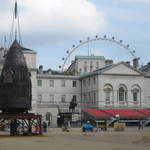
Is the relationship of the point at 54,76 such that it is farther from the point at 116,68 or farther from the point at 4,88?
the point at 4,88

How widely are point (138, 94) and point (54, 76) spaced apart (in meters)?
17.2

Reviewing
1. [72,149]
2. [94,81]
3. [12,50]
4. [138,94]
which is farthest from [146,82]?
[72,149]

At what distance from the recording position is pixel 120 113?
8188cm

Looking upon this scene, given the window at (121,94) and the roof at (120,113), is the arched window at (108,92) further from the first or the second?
the roof at (120,113)

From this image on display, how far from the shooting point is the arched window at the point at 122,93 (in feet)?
288

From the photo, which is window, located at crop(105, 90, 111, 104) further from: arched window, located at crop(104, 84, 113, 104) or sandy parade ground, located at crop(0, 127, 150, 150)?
sandy parade ground, located at crop(0, 127, 150, 150)

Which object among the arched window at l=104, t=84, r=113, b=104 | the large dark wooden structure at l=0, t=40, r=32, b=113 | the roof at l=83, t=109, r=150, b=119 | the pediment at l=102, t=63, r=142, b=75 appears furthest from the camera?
the pediment at l=102, t=63, r=142, b=75

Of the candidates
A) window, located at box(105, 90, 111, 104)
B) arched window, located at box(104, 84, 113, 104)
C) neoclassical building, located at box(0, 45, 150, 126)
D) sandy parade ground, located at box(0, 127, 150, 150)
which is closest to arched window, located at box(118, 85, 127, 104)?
neoclassical building, located at box(0, 45, 150, 126)

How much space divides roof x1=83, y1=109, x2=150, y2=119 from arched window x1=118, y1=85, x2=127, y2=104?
113 inches

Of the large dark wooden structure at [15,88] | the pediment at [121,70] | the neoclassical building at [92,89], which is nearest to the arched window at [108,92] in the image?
the neoclassical building at [92,89]

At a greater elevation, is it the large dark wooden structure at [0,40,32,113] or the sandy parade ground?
the large dark wooden structure at [0,40,32,113]

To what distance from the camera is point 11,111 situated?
36.8 meters

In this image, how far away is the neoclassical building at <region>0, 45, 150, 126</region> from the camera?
85500mm

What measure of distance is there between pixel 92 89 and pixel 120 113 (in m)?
8.86
